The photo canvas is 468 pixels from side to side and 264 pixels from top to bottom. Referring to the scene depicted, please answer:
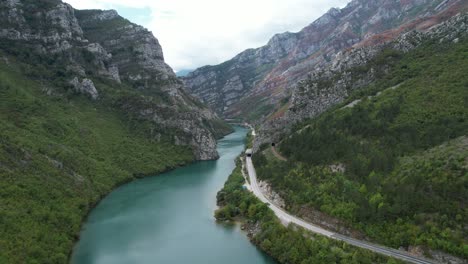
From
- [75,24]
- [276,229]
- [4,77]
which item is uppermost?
[75,24]

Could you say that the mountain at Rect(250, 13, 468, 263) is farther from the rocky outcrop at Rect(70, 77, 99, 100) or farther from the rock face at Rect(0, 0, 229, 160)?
the rocky outcrop at Rect(70, 77, 99, 100)

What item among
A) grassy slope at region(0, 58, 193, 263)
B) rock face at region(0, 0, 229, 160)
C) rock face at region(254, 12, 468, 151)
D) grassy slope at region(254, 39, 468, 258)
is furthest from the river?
rock face at region(0, 0, 229, 160)

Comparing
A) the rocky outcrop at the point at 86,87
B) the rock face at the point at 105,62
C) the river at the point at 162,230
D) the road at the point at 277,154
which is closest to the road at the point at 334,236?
the river at the point at 162,230

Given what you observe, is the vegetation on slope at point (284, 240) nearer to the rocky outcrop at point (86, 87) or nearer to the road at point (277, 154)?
the road at point (277, 154)

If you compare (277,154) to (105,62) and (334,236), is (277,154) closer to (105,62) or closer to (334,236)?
(334,236)

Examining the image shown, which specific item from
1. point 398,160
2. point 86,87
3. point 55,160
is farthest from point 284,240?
point 86,87

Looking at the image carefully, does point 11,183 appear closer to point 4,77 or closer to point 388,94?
point 4,77

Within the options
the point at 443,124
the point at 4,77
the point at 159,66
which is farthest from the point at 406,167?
the point at 159,66
